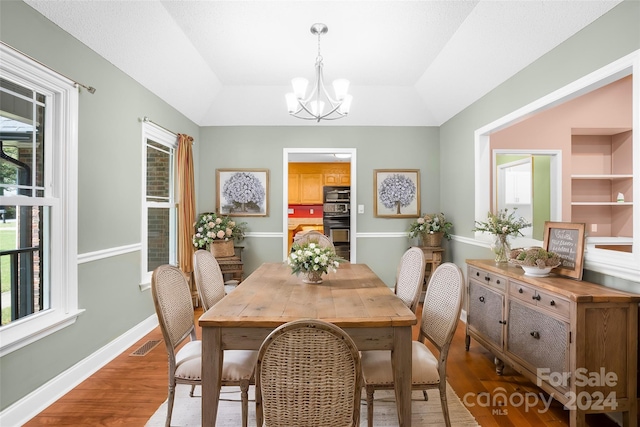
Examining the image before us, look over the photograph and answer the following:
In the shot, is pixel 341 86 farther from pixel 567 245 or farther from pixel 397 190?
pixel 397 190

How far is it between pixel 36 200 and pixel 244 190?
114 inches

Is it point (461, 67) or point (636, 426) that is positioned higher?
point (461, 67)

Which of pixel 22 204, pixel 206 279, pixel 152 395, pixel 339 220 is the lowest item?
pixel 152 395

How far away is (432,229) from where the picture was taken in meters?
4.53

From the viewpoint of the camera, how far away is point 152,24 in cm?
281

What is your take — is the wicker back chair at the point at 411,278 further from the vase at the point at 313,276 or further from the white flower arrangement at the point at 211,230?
the white flower arrangement at the point at 211,230

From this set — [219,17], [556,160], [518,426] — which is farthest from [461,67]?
[518,426]

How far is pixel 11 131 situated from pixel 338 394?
239 centimetres

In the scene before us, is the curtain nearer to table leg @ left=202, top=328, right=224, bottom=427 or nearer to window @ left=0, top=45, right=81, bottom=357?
window @ left=0, top=45, right=81, bottom=357

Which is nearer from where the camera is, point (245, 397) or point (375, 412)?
point (245, 397)

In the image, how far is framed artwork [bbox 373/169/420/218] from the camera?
16.5 ft

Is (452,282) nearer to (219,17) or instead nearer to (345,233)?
(219,17)

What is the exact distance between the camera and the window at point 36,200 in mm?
2062

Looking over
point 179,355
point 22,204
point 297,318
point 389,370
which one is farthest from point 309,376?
point 22,204
